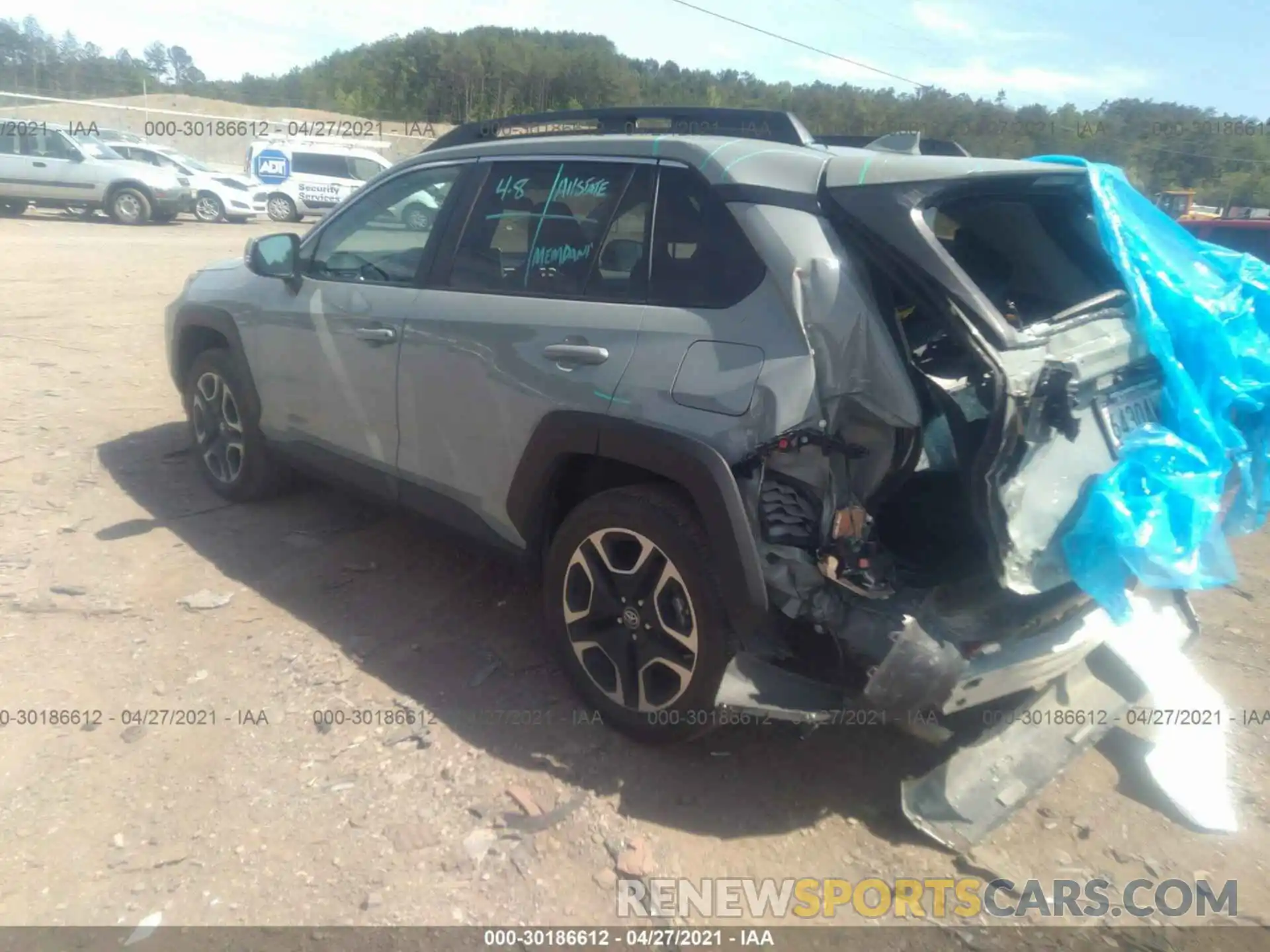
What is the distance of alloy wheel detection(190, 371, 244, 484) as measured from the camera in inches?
194

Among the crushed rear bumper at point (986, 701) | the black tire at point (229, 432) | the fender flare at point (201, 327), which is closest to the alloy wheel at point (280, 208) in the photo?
the fender flare at point (201, 327)

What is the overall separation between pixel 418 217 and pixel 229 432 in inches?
69.8

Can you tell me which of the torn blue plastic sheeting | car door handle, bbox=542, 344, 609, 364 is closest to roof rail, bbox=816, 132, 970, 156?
the torn blue plastic sheeting

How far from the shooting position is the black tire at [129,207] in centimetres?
1955

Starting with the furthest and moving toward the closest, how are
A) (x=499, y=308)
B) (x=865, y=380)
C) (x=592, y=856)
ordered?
(x=499, y=308) < (x=592, y=856) < (x=865, y=380)

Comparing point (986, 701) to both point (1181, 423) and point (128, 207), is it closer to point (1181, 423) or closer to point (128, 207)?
point (1181, 423)

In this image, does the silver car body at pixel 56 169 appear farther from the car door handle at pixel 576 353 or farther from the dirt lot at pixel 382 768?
the car door handle at pixel 576 353

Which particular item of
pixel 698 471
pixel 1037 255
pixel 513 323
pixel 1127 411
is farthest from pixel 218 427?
pixel 1127 411

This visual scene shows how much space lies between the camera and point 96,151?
19.6 meters

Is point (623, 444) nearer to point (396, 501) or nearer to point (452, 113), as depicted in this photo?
point (396, 501)

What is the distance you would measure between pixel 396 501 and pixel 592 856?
5.80ft

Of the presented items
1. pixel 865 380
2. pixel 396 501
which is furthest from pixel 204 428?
pixel 865 380

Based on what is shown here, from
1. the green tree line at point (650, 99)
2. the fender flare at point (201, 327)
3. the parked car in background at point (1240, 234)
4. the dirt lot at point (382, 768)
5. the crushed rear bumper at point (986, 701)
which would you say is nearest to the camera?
the crushed rear bumper at point (986, 701)

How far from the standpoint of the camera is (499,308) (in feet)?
11.2
